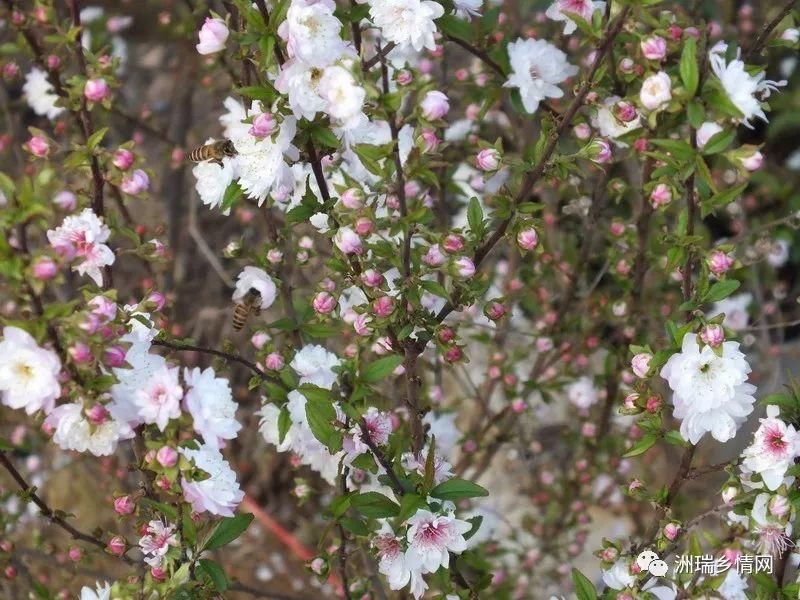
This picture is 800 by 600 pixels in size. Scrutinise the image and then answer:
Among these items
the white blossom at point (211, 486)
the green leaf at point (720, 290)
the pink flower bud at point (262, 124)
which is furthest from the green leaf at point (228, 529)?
the green leaf at point (720, 290)

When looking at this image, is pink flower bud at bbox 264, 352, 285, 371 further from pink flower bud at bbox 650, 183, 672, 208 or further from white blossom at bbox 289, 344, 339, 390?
pink flower bud at bbox 650, 183, 672, 208

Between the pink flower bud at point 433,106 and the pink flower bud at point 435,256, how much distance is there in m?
0.23

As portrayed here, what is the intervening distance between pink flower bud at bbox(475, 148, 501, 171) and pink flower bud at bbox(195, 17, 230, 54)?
0.45 meters

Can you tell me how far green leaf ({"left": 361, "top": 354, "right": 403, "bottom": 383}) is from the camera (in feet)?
4.73

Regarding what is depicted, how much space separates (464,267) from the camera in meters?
1.38

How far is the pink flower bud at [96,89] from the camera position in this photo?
1.49 metres

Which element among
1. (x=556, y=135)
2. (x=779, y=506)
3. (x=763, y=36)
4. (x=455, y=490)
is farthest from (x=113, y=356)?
(x=763, y=36)

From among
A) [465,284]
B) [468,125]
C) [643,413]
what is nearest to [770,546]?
[643,413]

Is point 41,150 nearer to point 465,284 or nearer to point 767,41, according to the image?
point 465,284

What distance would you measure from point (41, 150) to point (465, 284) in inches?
29.8

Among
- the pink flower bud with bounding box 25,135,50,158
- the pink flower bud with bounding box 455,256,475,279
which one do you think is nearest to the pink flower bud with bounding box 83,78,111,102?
the pink flower bud with bounding box 25,135,50,158

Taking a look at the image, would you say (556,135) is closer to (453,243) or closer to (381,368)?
(453,243)

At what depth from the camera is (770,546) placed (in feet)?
4.67

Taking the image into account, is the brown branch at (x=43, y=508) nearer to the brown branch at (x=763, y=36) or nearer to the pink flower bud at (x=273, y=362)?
the pink flower bud at (x=273, y=362)
